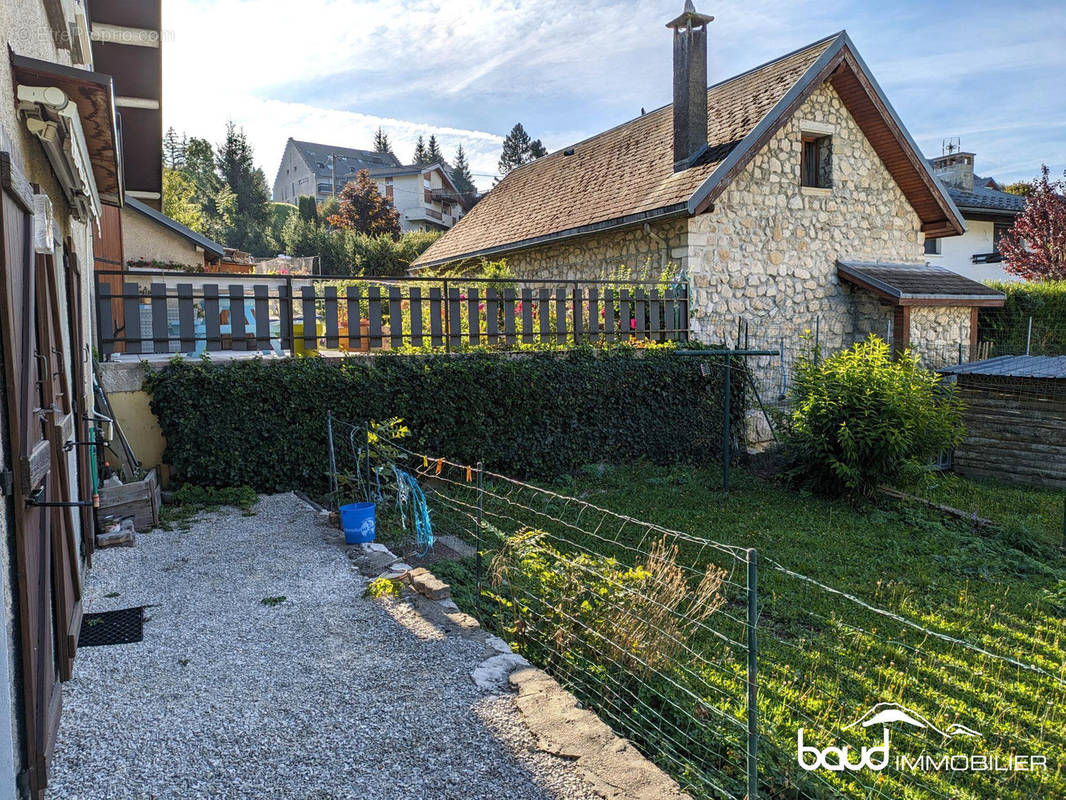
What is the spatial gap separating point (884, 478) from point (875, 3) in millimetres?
6616

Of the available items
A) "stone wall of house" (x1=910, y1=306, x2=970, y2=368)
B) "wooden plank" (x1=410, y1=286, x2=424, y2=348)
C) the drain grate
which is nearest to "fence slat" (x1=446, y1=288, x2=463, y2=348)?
"wooden plank" (x1=410, y1=286, x2=424, y2=348)

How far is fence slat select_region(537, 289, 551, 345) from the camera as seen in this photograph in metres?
10.7

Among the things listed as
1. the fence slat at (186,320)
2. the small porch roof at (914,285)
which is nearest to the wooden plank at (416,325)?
the fence slat at (186,320)

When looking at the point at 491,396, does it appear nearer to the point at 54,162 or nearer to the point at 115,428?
the point at 115,428

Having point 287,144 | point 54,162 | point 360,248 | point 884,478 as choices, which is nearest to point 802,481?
point 884,478

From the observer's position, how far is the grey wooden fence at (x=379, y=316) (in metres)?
8.20

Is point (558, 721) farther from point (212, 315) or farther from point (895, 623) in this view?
point (212, 315)

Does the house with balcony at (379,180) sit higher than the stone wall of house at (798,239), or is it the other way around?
the house with balcony at (379,180)

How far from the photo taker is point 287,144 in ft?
208

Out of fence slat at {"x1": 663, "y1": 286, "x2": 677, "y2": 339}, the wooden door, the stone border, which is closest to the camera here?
the wooden door

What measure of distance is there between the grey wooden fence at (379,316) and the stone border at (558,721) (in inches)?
190

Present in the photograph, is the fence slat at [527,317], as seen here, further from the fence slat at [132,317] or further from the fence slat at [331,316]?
the fence slat at [132,317]

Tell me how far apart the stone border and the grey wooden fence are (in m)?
4.82

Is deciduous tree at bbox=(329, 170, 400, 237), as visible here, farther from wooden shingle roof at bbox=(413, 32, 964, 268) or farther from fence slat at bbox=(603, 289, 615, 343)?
fence slat at bbox=(603, 289, 615, 343)
